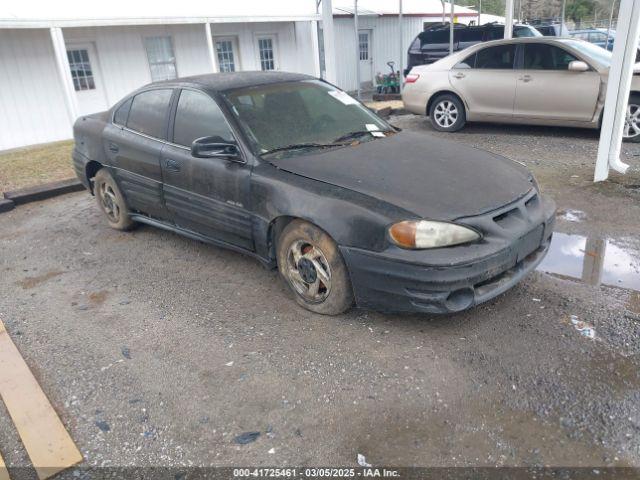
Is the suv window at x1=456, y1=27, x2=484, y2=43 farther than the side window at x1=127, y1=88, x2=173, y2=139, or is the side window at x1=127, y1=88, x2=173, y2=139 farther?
the suv window at x1=456, y1=27, x2=484, y2=43

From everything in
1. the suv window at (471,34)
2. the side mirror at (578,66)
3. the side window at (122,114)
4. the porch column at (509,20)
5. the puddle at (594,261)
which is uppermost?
the porch column at (509,20)

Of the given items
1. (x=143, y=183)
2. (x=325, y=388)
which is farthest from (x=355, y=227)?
(x=143, y=183)

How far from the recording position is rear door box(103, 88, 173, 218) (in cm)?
464

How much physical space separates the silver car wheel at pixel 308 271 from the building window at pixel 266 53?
13760 mm

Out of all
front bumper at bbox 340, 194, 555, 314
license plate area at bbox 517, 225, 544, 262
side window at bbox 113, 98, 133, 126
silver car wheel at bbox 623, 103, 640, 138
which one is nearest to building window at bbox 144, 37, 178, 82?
side window at bbox 113, 98, 133, 126

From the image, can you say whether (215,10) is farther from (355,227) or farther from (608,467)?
(608,467)

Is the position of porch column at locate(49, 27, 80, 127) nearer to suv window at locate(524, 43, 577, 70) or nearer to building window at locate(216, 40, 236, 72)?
building window at locate(216, 40, 236, 72)

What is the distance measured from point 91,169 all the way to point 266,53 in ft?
38.8

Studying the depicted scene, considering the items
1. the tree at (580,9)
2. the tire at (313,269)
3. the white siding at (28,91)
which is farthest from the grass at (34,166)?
the tree at (580,9)

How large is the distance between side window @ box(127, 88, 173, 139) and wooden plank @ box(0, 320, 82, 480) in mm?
2169

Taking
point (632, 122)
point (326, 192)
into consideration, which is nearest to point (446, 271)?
point (326, 192)

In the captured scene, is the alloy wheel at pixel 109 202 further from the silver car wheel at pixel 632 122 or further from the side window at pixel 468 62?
the silver car wheel at pixel 632 122

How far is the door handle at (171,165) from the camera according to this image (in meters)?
4.38

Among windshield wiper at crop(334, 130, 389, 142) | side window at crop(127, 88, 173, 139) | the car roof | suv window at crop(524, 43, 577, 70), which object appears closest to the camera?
windshield wiper at crop(334, 130, 389, 142)
